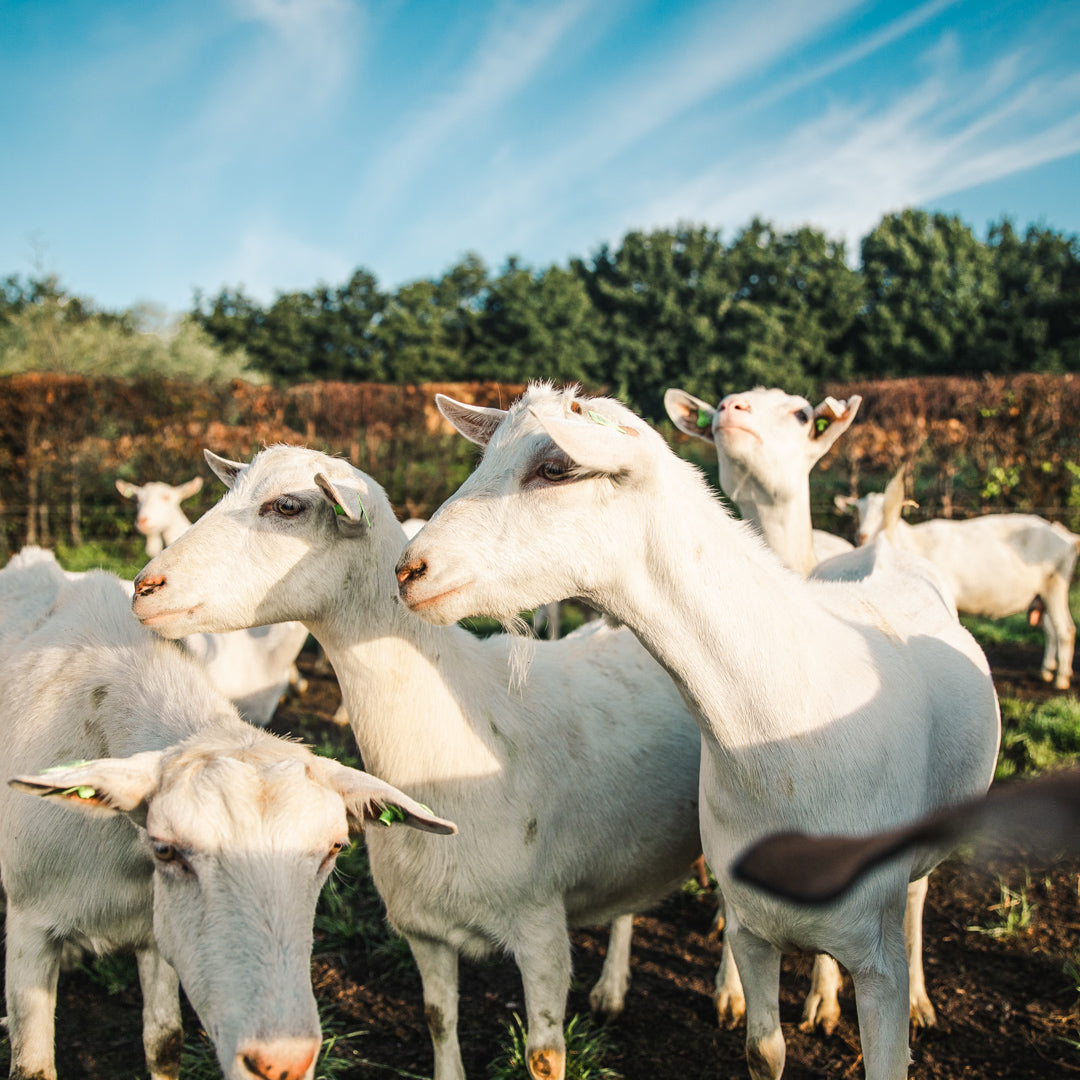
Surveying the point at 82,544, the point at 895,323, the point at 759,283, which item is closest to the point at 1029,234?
the point at 895,323

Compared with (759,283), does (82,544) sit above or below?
below

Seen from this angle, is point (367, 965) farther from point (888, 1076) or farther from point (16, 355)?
point (16, 355)

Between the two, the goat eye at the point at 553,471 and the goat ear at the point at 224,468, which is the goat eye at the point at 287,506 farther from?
the goat eye at the point at 553,471

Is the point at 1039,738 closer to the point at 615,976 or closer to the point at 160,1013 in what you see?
the point at 615,976

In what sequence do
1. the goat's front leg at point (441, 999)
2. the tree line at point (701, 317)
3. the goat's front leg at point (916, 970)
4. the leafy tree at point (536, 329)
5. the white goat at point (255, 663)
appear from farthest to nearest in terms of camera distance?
the leafy tree at point (536, 329)
the tree line at point (701, 317)
the white goat at point (255, 663)
the goat's front leg at point (916, 970)
the goat's front leg at point (441, 999)

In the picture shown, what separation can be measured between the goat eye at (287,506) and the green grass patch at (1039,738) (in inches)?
204

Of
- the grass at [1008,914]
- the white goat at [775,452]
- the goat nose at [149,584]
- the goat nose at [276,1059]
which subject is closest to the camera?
the goat nose at [276,1059]

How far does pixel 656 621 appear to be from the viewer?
230cm

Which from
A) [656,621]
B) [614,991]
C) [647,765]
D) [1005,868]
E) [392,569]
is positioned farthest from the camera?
[1005,868]

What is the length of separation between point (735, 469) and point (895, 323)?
29.4 metres

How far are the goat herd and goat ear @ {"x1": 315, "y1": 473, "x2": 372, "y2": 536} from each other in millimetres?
19

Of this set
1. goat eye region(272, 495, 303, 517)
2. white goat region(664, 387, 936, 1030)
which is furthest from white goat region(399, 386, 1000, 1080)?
white goat region(664, 387, 936, 1030)

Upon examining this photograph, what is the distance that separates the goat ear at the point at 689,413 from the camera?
464 cm

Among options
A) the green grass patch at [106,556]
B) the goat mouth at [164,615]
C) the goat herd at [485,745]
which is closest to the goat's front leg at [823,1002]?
the goat herd at [485,745]
